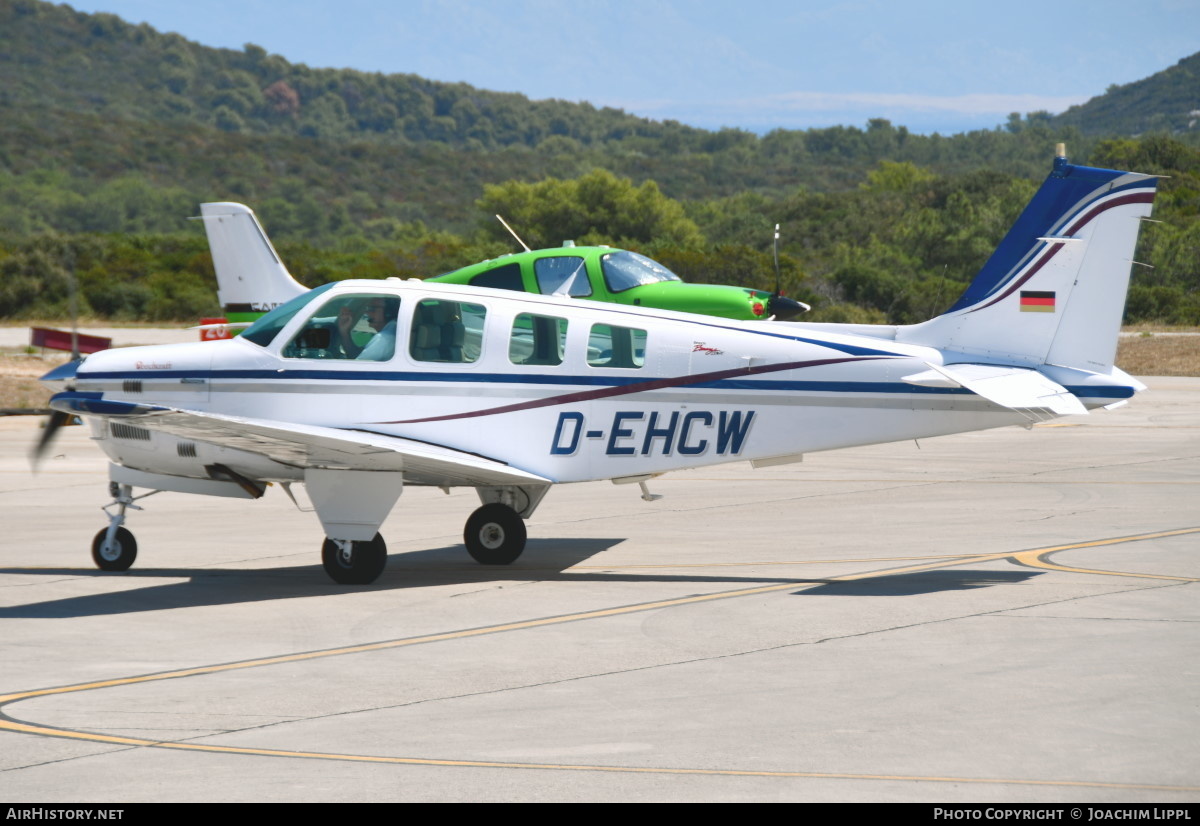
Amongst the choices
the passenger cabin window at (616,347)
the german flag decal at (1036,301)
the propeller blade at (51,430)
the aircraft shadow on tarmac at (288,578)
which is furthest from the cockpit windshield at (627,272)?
the propeller blade at (51,430)

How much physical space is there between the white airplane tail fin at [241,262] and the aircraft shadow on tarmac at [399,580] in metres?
11.9

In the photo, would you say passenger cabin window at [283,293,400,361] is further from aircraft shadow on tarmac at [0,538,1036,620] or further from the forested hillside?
the forested hillside

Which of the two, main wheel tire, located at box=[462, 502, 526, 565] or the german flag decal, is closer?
the german flag decal

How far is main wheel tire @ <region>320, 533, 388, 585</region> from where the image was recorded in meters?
11.7

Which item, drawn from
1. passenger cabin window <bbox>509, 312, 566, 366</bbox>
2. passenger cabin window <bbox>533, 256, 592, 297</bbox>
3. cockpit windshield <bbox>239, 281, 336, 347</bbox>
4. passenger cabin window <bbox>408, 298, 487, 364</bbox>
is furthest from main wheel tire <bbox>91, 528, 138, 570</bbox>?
passenger cabin window <bbox>533, 256, 592, 297</bbox>

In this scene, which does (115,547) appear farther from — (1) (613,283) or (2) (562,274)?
(1) (613,283)

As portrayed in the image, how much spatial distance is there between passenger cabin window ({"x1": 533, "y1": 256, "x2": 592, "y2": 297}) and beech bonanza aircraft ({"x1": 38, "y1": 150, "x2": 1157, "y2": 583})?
6518 mm

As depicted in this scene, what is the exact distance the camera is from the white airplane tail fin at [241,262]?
24.0 meters

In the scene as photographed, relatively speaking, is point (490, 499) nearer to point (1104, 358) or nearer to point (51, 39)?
point (1104, 358)

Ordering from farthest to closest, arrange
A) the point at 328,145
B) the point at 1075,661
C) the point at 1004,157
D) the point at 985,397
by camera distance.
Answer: the point at 1004,157 < the point at 328,145 < the point at 985,397 < the point at 1075,661

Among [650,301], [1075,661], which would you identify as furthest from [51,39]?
[1075,661]

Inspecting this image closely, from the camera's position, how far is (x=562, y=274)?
62.3 feet
